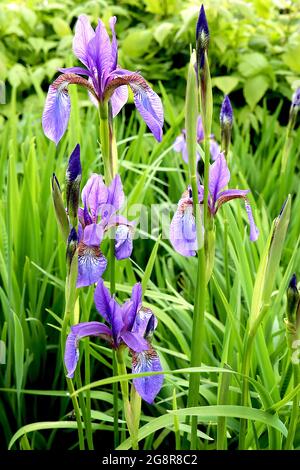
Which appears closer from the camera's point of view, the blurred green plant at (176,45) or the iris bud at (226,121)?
the iris bud at (226,121)

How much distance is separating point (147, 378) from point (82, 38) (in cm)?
40

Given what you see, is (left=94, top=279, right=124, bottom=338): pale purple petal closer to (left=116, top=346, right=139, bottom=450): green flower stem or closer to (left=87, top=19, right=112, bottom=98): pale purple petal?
(left=116, top=346, right=139, bottom=450): green flower stem

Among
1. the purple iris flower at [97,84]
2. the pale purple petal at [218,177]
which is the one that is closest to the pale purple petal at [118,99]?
the purple iris flower at [97,84]

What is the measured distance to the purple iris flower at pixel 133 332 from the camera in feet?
Result: 2.29

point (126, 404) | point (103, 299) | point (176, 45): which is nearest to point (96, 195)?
point (103, 299)

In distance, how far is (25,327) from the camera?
114 cm

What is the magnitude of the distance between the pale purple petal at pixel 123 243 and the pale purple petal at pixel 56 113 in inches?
5.2

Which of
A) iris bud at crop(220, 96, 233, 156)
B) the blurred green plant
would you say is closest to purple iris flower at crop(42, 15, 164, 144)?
iris bud at crop(220, 96, 233, 156)

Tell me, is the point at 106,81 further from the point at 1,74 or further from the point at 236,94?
the point at 236,94

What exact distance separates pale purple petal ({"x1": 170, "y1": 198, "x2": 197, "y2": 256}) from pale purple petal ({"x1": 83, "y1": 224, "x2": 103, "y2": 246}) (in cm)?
8

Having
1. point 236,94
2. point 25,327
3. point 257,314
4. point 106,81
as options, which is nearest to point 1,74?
point 236,94

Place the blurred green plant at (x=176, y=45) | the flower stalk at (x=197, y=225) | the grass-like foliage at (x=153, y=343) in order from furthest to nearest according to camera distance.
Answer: the blurred green plant at (x=176, y=45) < the grass-like foliage at (x=153, y=343) < the flower stalk at (x=197, y=225)

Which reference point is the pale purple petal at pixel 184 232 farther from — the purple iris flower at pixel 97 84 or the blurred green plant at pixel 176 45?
the blurred green plant at pixel 176 45
